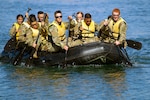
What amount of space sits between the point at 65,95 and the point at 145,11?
75.8 ft

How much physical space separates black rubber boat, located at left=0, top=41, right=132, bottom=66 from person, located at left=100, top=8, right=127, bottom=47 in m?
0.29

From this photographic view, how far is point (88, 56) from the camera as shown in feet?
53.7

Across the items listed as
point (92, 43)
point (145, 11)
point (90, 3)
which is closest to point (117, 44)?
point (92, 43)

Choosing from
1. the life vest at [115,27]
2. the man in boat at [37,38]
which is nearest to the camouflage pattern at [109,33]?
the life vest at [115,27]

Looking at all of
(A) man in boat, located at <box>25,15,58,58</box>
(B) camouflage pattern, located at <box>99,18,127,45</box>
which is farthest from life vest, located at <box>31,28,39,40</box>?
(B) camouflage pattern, located at <box>99,18,127,45</box>

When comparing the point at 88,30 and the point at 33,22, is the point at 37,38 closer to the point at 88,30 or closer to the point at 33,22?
the point at 33,22

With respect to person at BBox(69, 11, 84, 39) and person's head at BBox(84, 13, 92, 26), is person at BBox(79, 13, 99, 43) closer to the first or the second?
person's head at BBox(84, 13, 92, 26)

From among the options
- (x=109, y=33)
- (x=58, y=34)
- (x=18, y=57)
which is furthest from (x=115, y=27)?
(x=18, y=57)

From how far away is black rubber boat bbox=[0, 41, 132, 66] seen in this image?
53.3 feet

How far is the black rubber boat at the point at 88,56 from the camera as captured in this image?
16.2m

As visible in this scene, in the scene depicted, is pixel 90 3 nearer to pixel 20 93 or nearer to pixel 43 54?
pixel 43 54

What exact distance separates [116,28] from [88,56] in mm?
1203

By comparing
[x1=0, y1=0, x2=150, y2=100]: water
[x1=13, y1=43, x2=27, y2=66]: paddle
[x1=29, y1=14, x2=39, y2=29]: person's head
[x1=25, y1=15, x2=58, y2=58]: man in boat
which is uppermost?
[x1=29, y1=14, x2=39, y2=29]: person's head

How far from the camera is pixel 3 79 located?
16094 mm
